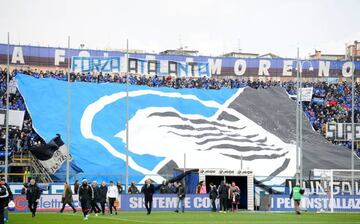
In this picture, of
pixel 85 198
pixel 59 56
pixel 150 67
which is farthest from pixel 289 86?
pixel 85 198

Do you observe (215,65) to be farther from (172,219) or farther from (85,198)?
(172,219)

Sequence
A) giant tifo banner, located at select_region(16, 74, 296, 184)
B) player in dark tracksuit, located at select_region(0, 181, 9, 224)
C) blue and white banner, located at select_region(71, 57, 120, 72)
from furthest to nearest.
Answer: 1. blue and white banner, located at select_region(71, 57, 120, 72)
2. giant tifo banner, located at select_region(16, 74, 296, 184)
3. player in dark tracksuit, located at select_region(0, 181, 9, 224)

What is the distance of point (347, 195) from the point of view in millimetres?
51375

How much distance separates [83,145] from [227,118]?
14383 mm

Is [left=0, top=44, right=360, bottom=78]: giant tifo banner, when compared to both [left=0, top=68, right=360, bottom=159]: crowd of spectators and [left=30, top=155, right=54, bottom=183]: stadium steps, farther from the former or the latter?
[left=30, top=155, right=54, bottom=183]: stadium steps

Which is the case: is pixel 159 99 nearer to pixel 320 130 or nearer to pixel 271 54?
pixel 320 130

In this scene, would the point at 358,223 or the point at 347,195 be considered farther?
the point at 347,195

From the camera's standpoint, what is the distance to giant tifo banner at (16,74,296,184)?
58.0 m

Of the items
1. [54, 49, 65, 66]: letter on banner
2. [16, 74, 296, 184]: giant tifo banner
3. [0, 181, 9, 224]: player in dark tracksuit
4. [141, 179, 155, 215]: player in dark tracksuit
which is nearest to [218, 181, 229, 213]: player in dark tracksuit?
[141, 179, 155, 215]: player in dark tracksuit

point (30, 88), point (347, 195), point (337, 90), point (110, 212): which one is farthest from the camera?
point (337, 90)

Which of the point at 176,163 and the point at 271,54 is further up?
the point at 271,54

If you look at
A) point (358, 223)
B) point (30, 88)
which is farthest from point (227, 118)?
point (358, 223)

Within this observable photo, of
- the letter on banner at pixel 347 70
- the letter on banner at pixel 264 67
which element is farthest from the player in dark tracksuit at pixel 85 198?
the letter on banner at pixel 347 70

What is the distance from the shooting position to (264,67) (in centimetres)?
9119
